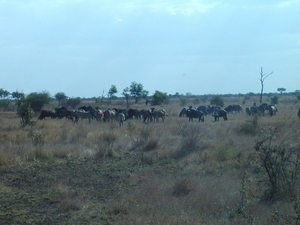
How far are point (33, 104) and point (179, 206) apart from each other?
161ft

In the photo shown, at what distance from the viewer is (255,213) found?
29.8ft

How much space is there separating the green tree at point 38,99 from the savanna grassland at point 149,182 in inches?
1430

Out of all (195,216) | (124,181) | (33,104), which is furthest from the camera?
(33,104)

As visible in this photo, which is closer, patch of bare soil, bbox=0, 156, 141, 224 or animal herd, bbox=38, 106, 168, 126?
patch of bare soil, bbox=0, 156, 141, 224

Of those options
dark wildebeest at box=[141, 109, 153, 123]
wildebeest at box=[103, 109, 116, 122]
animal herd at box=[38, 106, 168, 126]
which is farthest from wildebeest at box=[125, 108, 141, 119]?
wildebeest at box=[103, 109, 116, 122]

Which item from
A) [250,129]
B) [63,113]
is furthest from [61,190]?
[63,113]

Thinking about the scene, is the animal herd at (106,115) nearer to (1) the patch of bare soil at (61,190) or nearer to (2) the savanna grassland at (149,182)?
(2) the savanna grassland at (149,182)

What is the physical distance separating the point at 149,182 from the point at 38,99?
155 feet

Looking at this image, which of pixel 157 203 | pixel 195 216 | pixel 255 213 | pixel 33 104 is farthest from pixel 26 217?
pixel 33 104

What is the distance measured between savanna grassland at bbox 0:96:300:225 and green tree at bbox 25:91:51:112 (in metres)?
36.3

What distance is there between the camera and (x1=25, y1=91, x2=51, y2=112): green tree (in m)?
56.8

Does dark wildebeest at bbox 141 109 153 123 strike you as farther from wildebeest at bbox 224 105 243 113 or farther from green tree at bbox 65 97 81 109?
green tree at bbox 65 97 81 109

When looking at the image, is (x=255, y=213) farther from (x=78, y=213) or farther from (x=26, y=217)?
(x=26, y=217)

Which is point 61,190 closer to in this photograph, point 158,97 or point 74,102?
point 74,102
